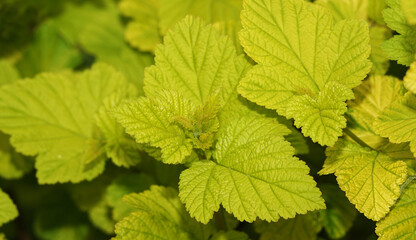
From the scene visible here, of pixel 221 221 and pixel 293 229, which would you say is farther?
pixel 293 229

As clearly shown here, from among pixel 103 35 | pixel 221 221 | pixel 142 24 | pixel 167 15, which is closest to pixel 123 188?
pixel 221 221

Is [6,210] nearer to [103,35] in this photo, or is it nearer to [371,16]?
[103,35]

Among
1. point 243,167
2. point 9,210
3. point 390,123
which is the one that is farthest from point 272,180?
point 9,210

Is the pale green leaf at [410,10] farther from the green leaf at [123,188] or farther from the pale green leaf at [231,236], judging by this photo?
the green leaf at [123,188]

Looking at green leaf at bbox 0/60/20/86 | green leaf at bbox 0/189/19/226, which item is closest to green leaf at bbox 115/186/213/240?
green leaf at bbox 0/189/19/226

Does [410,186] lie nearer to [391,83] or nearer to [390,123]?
[390,123]

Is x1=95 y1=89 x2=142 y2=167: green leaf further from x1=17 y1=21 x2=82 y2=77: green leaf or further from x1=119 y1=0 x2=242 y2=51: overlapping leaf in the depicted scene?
x1=17 y1=21 x2=82 y2=77: green leaf
